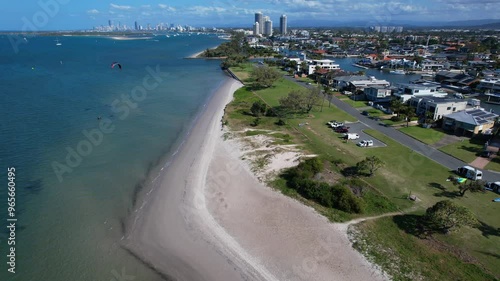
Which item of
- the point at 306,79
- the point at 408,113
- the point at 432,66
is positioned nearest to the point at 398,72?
the point at 432,66

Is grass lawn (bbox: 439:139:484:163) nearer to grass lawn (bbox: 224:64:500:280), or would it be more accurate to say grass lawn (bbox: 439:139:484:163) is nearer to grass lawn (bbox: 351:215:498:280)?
grass lawn (bbox: 224:64:500:280)

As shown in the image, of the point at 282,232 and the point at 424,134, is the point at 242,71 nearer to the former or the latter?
the point at 424,134

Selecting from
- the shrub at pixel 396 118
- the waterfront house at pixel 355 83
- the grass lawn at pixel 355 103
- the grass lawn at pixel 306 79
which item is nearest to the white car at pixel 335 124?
the shrub at pixel 396 118

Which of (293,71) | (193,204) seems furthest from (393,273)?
(293,71)

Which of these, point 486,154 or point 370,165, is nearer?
point 370,165

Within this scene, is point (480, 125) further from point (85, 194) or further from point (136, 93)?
point (136, 93)

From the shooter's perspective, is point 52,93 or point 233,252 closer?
point 233,252

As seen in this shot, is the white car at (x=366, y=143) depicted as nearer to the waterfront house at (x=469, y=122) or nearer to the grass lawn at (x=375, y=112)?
the grass lawn at (x=375, y=112)
